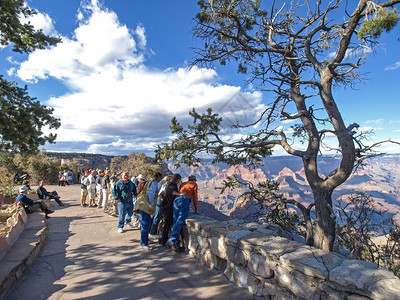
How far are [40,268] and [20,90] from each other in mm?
3817

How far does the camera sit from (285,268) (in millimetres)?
2758

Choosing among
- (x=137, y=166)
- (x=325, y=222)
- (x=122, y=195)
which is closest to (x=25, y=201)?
(x=122, y=195)

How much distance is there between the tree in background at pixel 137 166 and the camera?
25.4 metres

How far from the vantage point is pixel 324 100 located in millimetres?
4977

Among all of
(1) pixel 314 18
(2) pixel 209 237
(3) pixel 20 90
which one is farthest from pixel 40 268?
(1) pixel 314 18

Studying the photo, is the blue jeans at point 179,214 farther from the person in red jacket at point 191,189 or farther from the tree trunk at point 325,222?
the tree trunk at point 325,222

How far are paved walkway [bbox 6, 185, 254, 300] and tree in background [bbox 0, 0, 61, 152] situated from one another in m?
2.57

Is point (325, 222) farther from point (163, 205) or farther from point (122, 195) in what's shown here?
point (122, 195)

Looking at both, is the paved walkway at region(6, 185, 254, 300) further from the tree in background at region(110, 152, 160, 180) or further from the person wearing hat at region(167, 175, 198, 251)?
the tree in background at region(110, 152, 160, 180)

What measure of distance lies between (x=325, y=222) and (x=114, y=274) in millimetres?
4572

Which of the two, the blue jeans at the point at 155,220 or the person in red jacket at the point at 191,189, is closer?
the person in red jacket at the point at 191,189

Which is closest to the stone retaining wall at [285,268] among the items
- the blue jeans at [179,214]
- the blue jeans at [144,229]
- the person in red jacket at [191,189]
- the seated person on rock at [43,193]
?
the blue jeans at [179,214]

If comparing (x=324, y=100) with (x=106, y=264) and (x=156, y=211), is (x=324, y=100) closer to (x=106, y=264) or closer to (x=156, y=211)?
(x=156, y=211)

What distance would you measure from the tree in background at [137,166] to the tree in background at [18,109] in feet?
59.6
